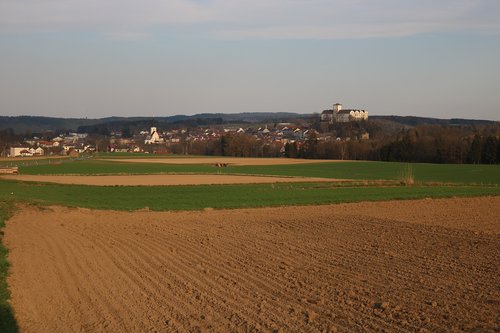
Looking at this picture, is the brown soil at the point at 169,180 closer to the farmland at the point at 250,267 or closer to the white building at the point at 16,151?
the farmland at the point at 250,267

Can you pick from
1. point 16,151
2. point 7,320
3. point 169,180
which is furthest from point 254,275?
point 16,151

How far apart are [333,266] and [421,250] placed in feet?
12.7

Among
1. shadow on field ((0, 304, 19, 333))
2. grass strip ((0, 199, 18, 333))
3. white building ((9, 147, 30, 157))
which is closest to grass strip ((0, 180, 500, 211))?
grass strip ((0, 199, 18, 333))

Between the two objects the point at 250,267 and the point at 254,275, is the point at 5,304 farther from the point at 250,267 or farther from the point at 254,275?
the point at 250,267

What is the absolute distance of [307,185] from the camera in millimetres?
50562

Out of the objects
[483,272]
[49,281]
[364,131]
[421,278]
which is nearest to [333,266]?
[421,278]

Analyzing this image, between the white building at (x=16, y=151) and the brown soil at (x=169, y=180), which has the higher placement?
the brown soil at (x=169, y=180)

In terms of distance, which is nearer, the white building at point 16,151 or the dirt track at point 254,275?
the dirt track at point 254,275

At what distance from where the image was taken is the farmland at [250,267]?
33.4 ft

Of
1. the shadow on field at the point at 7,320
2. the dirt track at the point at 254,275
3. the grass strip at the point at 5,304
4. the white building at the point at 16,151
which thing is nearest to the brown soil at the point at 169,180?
the dirt track at the point at 254,275

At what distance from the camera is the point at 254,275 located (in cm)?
1388

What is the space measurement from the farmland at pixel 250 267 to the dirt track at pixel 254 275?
3 centimetres

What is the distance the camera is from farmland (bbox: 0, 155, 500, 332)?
33.4 feet

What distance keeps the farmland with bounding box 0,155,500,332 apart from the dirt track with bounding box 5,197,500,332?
34mm
